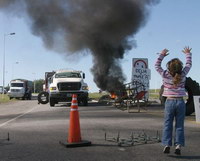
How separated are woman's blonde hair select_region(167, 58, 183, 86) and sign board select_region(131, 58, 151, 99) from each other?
41.6 ft

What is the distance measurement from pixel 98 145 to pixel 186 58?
2.25m

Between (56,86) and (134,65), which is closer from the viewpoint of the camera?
(134,65)

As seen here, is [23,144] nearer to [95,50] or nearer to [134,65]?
[134,65]

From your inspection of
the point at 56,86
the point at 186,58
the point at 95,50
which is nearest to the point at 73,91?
the point at 56,86

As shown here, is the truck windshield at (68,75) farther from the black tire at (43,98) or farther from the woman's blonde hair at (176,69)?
the woman's blonde hair at (176,69)

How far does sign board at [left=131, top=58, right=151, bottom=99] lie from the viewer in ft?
62.3

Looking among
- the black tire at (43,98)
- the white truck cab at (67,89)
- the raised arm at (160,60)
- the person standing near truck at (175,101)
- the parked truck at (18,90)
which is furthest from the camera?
the parked truck at (18,90)

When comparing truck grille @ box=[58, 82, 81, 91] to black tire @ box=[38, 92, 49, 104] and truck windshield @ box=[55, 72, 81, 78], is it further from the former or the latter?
black tire @ box=[38, 92, 49, 104]

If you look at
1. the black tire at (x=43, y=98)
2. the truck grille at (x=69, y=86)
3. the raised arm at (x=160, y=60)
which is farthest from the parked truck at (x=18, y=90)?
the raised arm at (x=160, y=60)

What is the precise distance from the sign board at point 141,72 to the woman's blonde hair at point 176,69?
12.7 m

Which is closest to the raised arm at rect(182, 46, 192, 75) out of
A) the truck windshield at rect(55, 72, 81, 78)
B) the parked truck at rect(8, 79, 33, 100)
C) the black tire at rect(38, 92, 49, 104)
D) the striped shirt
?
the striped shirt

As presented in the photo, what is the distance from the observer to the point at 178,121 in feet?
20.2

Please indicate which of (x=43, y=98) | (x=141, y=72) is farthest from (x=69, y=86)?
(x=141, y=72)

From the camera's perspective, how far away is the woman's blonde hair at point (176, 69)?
610cm
